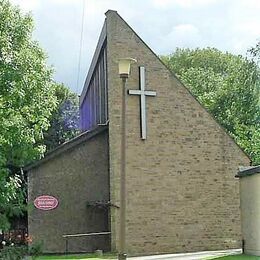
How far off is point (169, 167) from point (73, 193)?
391 centimetres

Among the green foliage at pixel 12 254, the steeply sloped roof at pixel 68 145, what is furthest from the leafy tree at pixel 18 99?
the steeply sloped roof at pixel 68 145

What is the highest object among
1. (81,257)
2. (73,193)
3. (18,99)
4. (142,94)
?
(142,94)

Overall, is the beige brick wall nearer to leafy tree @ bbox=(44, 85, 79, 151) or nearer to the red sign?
the red sign

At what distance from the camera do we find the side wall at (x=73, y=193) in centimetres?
2158

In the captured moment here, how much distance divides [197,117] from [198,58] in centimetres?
2443

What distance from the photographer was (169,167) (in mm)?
22906

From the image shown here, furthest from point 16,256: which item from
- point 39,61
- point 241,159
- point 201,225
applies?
point 241,159

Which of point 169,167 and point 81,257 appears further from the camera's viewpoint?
point 169,167

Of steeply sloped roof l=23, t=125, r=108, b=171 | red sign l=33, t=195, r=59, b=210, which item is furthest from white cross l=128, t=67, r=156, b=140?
red sign l=33, t=195, r=59, b=210

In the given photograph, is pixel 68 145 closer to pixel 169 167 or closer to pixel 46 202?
pixel 46 202

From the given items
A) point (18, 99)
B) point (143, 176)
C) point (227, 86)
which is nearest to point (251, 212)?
point (143, 176)

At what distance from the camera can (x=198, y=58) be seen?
47.3 meters

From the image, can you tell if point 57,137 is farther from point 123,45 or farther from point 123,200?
point 123,200

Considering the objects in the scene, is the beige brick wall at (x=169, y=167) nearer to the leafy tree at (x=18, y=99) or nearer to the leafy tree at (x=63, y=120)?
the leafy tree at (x=18, y=99)
